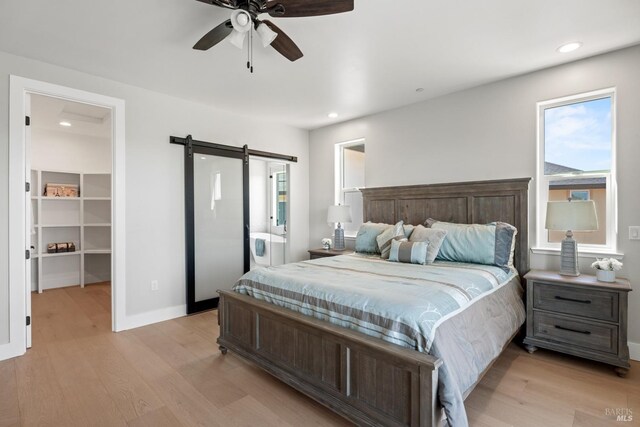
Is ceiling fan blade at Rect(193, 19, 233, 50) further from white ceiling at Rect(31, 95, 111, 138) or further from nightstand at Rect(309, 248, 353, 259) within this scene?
nightstand at Rect(309, 248, 353, 259)

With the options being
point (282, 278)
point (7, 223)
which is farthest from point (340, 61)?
point (7, 223)

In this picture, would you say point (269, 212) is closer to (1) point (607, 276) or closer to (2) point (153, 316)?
(2) point (153, 316)

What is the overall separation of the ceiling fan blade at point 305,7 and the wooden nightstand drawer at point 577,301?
274 cm

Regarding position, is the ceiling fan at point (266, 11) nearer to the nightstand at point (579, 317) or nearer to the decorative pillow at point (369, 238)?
the decorative pillow at point (369, 238)

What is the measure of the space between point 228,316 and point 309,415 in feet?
3.74

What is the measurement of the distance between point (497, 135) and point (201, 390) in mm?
3705

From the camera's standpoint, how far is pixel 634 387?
231 centimetres

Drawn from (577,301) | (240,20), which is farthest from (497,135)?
(240,20)

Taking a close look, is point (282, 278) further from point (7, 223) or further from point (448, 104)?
point (448, 104)

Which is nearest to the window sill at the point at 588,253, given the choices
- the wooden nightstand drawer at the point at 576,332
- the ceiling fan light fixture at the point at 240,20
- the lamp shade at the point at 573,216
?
the lamp shade at the point at 573,216

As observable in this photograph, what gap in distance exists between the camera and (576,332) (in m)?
2.62

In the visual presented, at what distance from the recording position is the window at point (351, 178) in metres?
4.91

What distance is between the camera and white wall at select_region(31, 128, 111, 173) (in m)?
5.25

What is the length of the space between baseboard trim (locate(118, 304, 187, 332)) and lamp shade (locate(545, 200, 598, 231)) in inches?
161
